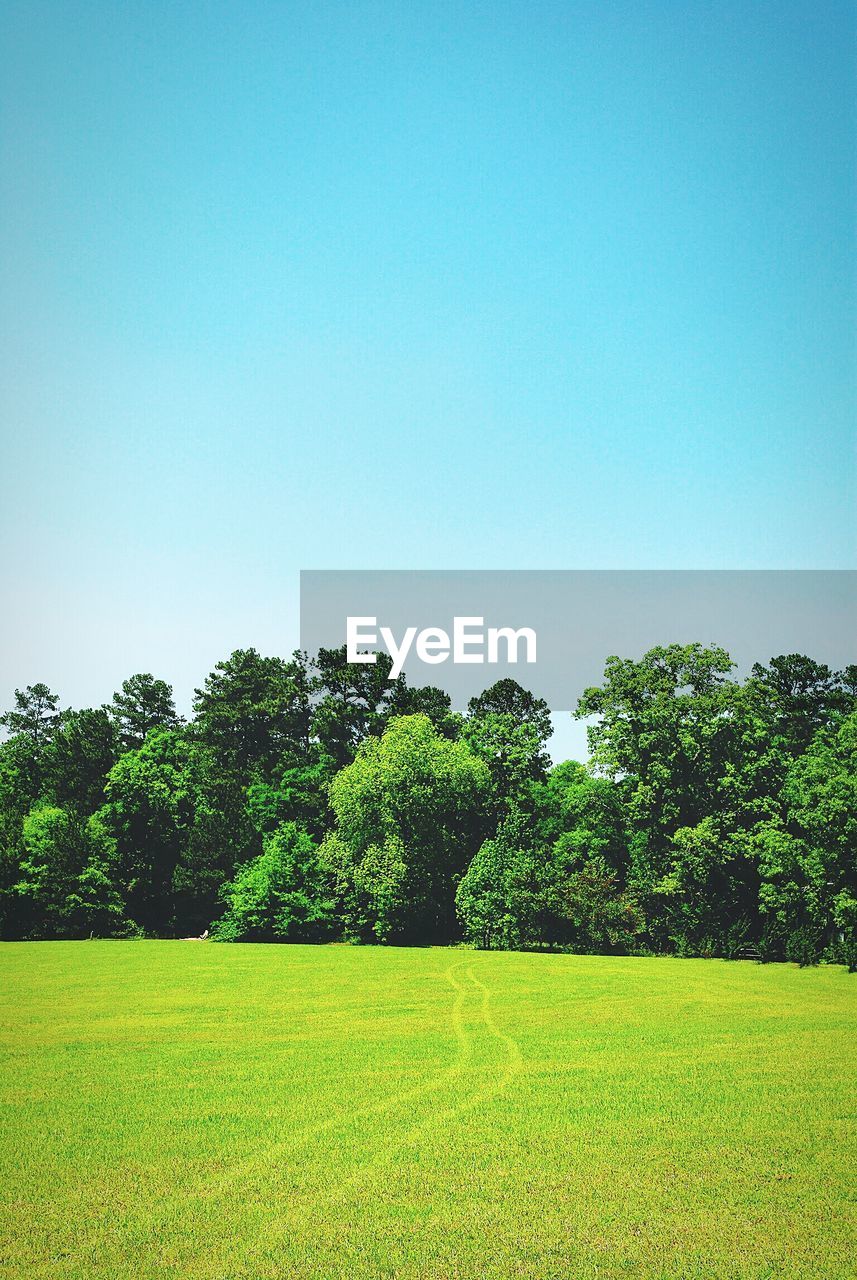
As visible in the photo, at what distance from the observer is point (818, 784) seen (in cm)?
4425

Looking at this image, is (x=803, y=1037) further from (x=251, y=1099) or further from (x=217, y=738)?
(x=217, y=738)

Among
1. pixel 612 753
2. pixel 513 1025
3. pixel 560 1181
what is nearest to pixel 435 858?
pixel 612 753

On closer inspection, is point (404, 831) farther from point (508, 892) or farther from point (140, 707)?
point (140, 707)

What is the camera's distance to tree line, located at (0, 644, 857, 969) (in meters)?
49.2

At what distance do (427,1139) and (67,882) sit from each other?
163 feet

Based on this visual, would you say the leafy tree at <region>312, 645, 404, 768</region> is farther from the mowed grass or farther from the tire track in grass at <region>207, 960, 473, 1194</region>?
the tire track in grass at <region>207, 960, 473, 1194</region>

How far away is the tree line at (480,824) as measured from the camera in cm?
4925

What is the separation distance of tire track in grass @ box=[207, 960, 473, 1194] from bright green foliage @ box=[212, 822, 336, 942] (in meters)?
36.4

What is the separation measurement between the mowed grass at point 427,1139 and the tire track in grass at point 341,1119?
0.06 metres

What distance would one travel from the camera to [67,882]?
59188 millimetres

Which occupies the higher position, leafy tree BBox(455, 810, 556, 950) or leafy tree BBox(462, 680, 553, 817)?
leafy tree BBox(462, 680, 553, 817)

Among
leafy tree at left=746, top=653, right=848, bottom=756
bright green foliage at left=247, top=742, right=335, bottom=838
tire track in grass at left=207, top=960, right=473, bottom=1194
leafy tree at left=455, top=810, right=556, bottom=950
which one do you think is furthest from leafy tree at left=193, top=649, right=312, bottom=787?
tire track in grass at left=207, top=960, right=473, bottom=1194

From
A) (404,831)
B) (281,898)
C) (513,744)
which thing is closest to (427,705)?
(513,744)

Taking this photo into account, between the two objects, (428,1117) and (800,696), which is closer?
(428,1117)
